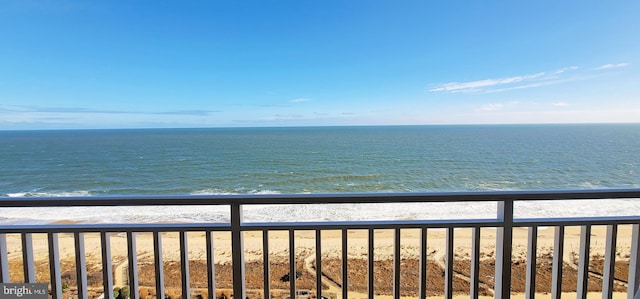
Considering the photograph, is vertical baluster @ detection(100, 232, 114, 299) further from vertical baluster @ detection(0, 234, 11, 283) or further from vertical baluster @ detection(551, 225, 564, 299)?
vertical baluster @ detection(551, 225, 564, 299)

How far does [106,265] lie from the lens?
3.49ft

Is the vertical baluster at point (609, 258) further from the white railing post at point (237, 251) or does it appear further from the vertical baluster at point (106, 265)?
the vertical baluster at point (106, 265)

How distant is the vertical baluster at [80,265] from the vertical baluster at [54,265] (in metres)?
0.07

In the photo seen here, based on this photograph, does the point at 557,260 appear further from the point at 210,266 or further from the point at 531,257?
the point at 210,266

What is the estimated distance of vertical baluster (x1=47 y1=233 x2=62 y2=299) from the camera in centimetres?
103

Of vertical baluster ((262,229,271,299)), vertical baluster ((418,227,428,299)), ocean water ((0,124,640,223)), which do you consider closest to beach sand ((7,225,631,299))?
ocean water ((0,124,640,223))

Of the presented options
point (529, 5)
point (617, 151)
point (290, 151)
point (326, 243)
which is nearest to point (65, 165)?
point (290, 151)

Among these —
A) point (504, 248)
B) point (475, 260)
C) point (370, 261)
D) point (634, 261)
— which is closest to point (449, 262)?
point (475, 260)

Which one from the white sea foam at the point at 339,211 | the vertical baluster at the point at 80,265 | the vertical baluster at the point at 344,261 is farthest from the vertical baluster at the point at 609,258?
the white sea foam at the point at 339,211

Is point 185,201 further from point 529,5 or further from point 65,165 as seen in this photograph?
point 65,165

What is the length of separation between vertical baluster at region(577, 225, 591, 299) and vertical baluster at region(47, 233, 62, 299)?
6.47 feet

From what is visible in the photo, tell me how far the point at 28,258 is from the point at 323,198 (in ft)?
3.74

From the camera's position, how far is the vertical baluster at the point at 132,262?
3.39 feet

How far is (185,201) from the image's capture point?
0.96 metres
